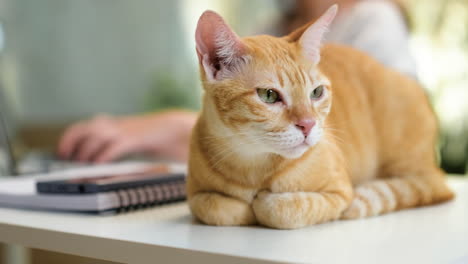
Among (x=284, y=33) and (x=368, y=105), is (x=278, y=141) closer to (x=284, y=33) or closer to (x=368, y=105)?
(x=368, y=105)

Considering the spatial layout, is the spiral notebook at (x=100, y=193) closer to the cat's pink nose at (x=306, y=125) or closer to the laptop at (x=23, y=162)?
the laptop at (x=23, y=162)

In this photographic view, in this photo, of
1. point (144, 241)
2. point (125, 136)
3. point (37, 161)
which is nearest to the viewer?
point (144, 241)

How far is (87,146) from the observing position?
68.1 inches

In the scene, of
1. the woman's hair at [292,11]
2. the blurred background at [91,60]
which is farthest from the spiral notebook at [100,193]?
the blurred background at [91,60]

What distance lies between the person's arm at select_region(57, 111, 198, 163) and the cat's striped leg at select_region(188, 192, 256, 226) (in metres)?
0.86

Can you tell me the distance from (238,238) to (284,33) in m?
1.07

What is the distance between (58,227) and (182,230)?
0.21 m

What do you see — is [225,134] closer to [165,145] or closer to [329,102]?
[329,102]

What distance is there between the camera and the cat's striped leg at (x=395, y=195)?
0.98m

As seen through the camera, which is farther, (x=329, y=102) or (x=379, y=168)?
(x=379, y=168)

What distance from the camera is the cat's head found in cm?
83

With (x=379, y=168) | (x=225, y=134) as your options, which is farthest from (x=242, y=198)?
(x=379, y=168)

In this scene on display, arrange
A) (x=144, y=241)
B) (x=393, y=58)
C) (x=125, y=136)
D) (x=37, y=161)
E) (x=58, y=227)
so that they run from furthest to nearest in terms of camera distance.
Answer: (x=125, y=136)
(x=37, y=161)
(x=393, y=58)
(x=58, y=227)
(x=144, y=241)

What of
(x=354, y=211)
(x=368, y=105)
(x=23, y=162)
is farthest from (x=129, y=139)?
(x=354, y=211)
